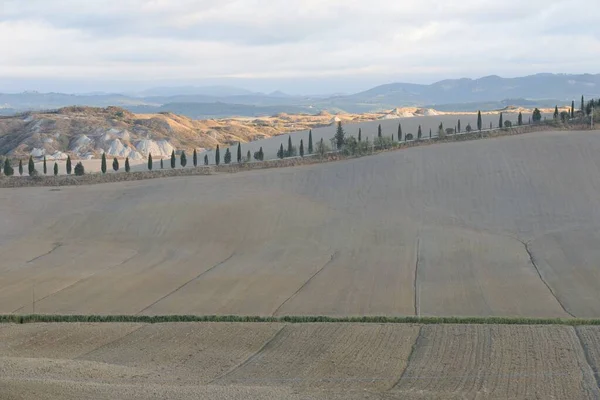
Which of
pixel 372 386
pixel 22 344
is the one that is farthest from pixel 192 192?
pixel 372 386

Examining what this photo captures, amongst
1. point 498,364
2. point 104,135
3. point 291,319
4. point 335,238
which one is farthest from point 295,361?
point 104,135

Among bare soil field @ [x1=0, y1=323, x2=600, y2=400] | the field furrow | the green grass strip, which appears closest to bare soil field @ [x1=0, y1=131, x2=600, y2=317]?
the green grass strip

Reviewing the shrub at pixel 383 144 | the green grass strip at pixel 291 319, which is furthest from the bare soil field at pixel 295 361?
the shrub at pixel 383 144

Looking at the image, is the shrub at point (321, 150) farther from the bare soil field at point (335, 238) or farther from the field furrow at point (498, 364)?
the field furrow at point (498, 364)

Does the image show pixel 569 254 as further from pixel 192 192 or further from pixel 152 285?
pixel 192 192

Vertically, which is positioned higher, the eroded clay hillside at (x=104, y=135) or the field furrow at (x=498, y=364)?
the eroded clay hillside at (x=104, y=135)
